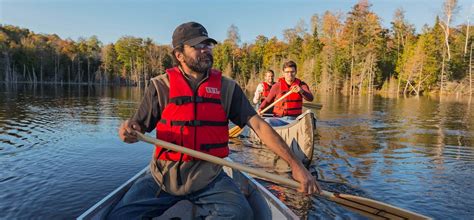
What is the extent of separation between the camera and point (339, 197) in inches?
107

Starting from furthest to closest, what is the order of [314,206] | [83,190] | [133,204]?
[83,190]
[314,206]
[133,204]

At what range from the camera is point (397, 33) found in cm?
4934

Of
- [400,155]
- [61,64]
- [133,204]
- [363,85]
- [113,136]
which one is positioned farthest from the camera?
[61,64]

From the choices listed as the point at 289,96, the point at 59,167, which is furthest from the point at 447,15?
the point at 59,167

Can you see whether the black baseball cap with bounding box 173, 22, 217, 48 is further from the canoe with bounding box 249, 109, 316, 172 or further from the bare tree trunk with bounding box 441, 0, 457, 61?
the bare tree trunk with bounding box 441, 0, 457, 61

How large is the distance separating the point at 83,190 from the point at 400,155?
6.16 meters

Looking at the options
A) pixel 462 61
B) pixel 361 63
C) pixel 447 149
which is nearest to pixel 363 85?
pixel 361 63

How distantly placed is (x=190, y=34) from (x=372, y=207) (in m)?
1.95

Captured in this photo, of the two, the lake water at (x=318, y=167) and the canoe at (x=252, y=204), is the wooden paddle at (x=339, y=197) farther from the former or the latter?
the lake water at (x=318, y=167)

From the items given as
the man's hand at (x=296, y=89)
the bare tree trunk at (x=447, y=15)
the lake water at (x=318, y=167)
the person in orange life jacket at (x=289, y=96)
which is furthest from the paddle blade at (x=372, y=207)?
the bare tree trunk at (x=447, y=15)

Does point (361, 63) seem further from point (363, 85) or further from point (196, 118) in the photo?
point (196, 118)

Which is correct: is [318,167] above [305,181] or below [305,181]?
below

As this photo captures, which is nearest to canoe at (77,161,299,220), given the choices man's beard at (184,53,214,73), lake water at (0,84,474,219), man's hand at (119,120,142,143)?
man's hand at (119,120,142,143)

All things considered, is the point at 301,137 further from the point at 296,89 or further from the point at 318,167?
the point at 296,89
